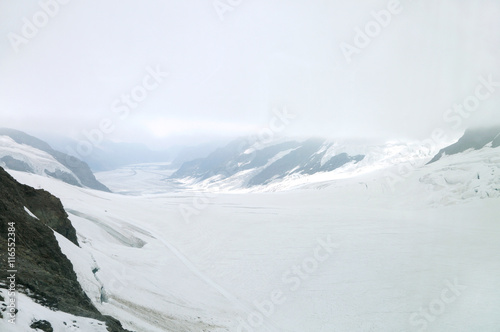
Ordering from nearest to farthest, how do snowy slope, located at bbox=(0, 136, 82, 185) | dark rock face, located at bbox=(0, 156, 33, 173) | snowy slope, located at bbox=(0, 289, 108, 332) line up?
snowy slope, located at bbox=(0, 289, 108, 332) → dark rock face, located at bbox=(0, 156, 33, 173) → snowy slope, located at bbox=(0, 136, 82, 185)

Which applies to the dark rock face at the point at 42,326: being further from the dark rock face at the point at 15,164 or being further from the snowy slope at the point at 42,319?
the dark rock face at the point at 15,164

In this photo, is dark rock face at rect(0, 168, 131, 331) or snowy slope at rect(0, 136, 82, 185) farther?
snowy slope at rect(0, 136, 82, 185)

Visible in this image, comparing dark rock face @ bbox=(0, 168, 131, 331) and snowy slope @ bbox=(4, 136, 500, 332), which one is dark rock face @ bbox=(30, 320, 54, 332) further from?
snowy slope @ bbox=(4, 136, 500, 332)

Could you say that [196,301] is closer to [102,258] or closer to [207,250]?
[102,258]

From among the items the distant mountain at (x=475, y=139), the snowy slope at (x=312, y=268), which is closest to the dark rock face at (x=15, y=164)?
the snowy slope at (x=312, y=268)

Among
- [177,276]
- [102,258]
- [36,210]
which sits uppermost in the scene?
[36,210]

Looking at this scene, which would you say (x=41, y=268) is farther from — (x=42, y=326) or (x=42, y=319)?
(x=42, y=326)

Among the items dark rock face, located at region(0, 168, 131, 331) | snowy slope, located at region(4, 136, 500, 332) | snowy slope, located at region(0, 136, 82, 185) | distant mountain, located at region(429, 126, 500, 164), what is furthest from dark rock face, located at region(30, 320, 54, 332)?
snowy slope, located at region(0, 136, 82, 185)

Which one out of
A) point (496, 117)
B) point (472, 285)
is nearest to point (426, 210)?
point (472, 285)

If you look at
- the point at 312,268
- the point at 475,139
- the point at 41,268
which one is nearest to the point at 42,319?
the point at 41,268
